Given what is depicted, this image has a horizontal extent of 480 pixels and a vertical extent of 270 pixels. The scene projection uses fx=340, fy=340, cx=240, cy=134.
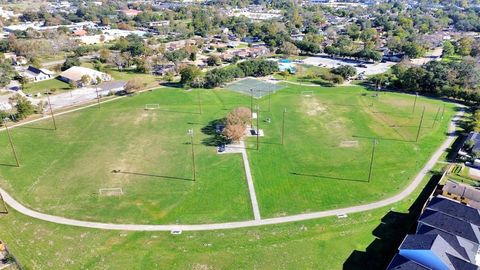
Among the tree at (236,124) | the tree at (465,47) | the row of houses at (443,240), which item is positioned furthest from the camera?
the tree at (465,47)

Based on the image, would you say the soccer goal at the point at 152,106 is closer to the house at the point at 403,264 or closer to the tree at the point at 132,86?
the tree at the point at 132,86

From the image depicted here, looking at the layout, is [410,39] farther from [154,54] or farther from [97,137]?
[97,137]

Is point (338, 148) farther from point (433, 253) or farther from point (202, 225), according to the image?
point (202, 225)

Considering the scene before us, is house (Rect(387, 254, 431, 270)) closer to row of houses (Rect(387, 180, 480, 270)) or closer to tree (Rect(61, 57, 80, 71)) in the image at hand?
row of houses (Rect(387, 180, 480, 270))

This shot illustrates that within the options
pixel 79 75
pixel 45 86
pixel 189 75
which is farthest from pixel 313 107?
pixel 45 86

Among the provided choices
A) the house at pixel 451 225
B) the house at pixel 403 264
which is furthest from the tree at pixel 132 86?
the house at pixel 403 264

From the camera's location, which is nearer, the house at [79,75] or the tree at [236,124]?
the tree at [236,124]
